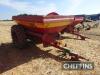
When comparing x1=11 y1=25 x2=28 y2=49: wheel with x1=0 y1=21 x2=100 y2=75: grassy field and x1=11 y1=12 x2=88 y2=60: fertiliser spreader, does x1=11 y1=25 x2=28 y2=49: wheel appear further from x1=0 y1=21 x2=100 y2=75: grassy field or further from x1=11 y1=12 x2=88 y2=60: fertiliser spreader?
x1=0 y1=21 x2=100 y2=75: grassy field

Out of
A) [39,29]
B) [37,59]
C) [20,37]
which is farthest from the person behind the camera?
[20,37]

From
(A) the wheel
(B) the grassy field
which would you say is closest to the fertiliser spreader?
(A) the wheel

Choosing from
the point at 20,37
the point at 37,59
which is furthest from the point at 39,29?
the point at 37,59

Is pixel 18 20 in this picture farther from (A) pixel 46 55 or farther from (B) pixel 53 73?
(B) pixel 53 73

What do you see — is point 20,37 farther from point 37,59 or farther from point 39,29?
point 37,59

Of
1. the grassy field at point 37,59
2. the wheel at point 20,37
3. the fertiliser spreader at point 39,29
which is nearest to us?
the grassy field at point 37,59

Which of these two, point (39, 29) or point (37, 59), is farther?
point (39, 29)

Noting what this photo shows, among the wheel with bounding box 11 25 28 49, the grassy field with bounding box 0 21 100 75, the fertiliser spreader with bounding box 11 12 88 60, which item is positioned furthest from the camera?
the wheel with bounding box 11 25 28 49

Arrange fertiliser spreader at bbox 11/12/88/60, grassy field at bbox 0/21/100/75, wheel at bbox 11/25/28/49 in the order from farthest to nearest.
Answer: wheel at bbox 11/25/28/49 < fertiliser spreader at bbox 11/12/88/60 < grassy field at bbox 0/21/100/75

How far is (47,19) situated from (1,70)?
2394 millimetres

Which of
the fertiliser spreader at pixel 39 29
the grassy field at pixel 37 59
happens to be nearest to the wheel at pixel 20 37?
the fertiliser spreader at pixel 39 29

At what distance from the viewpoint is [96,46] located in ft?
33.7

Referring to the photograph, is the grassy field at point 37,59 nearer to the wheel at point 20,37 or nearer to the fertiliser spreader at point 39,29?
the wheel at point 20,37

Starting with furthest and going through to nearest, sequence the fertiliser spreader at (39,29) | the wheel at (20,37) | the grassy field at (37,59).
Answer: the wheel at (20,37) < the fertiliser spreader at (39,29) < the grassy field at (37,59)
